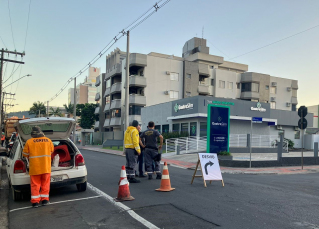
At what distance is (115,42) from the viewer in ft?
85.5

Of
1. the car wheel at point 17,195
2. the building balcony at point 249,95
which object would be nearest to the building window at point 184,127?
the car wheel at point 17,195

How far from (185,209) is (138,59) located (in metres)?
39.1

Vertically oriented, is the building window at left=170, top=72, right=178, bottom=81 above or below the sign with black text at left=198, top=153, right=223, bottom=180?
above

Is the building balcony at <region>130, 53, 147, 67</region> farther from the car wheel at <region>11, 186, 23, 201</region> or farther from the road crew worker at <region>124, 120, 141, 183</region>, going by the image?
the car wheel at <region>11, 186, 23, 201</region>

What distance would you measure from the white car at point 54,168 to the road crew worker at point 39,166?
1.75 feet

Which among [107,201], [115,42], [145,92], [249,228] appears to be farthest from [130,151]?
[145,92]

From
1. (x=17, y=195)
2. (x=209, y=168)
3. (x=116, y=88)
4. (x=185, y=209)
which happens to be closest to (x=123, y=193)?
(x=185, y=209)

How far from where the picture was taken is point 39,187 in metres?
6.55

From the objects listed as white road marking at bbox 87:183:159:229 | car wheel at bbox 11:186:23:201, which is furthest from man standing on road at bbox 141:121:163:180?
car wheel at bbox 11:186:23:201

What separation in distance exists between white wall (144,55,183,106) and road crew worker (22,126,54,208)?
126 feet

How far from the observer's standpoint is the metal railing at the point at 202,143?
939 inches

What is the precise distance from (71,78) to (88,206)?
38933mm

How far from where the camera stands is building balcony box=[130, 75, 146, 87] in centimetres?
4369

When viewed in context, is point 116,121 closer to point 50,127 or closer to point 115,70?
point 115,70
